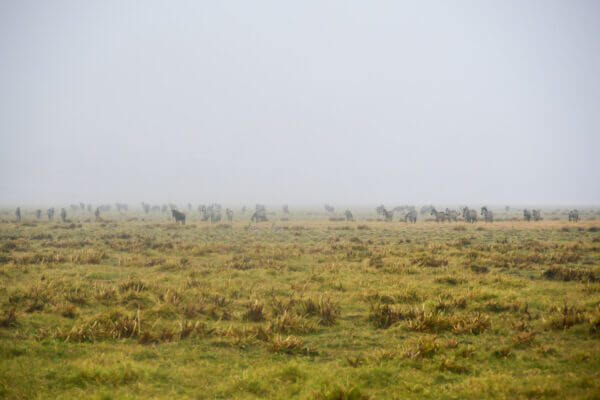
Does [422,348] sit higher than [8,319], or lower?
lower

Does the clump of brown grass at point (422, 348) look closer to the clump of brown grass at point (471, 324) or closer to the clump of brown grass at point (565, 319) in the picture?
the clump of brown grass at point (471, 324)

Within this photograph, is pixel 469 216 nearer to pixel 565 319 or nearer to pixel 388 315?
pixel 565 319

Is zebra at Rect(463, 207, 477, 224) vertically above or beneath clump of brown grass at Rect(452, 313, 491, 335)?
above

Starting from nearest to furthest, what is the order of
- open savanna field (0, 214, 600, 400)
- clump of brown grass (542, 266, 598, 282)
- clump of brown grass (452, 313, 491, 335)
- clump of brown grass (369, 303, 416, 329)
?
open savanna field (0, 214, 600, 400)
clump of brown grass (452, 313, 491, 335)
clump of brown grass (369, 303, 416, 329)
clump of brown grass (542, 266, 598, 282)

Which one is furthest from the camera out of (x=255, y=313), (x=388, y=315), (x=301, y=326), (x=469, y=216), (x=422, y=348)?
(x=469, y=216)

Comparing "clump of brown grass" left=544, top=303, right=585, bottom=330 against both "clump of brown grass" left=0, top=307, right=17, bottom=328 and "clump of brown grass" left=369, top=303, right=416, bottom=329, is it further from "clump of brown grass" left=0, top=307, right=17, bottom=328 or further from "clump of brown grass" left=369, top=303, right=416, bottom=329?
"clump of brown grass" left=0, top=307, right=17, bottom=328

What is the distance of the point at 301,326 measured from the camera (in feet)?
42.7

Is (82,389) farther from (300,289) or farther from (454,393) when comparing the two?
(300,289)

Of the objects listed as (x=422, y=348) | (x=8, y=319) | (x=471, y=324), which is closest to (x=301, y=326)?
(x=422, y=348)

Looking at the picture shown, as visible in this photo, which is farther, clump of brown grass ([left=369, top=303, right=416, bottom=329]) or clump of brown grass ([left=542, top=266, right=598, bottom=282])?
clump of brown grass ([left=542, top=266, right=598, bottom=282])

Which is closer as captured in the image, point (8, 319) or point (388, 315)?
point (8, 319)

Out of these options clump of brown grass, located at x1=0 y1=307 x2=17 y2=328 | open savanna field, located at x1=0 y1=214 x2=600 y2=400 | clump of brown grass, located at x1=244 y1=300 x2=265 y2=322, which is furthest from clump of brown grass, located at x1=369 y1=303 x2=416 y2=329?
clump of brown grass, located at x1=0 y1=307 x2=17 y2=328

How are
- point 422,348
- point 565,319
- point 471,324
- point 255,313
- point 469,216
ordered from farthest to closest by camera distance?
point 469,216 < point 255,313 < point 471,324 < point 565,319 < point 422,348

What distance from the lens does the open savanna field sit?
9055mm
